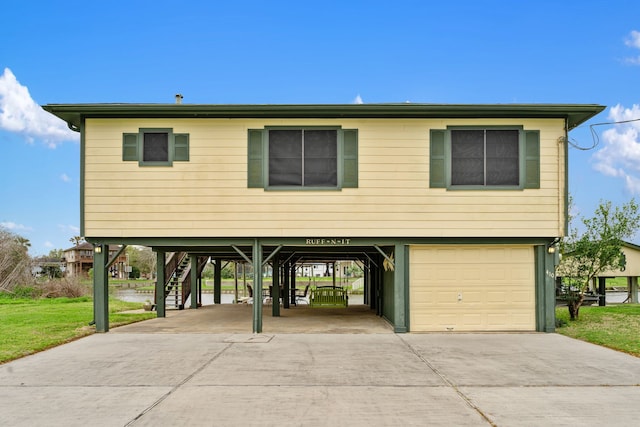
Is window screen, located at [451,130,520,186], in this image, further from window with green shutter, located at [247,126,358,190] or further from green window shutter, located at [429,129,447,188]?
window with green shutter, located at [247,126,358,190]

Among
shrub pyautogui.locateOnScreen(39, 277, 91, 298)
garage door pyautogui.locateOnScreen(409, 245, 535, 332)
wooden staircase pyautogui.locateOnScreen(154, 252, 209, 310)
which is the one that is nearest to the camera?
garage door pyautogui.locateOnScreen(409, 245, 535, 332)

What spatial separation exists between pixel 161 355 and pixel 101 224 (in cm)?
427

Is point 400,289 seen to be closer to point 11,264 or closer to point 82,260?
point 11,264

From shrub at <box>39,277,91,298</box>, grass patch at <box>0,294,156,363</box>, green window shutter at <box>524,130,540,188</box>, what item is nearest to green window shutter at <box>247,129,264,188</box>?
grass patch at <box>0,294,156,363</box>

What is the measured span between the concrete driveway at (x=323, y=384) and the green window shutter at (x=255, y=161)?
3.65 meters

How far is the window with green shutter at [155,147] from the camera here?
1198cm

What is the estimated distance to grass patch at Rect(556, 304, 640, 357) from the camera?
10.4 meters

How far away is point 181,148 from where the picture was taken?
1198 cm

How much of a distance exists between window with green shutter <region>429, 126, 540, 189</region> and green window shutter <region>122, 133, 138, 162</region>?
6.89m

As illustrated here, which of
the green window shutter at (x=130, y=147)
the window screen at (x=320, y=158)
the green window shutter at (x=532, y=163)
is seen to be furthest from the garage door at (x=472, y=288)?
the green window shutter at (x=130, y=147)

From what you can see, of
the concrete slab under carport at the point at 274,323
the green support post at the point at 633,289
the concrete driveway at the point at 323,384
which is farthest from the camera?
the green support post at the point at 633,289

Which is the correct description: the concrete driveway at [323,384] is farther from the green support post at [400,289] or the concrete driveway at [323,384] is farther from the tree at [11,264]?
the tree at [11,264]

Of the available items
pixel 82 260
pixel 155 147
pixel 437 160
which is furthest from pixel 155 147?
pixel 82 260

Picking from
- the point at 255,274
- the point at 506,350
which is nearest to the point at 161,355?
the point at 255,274
